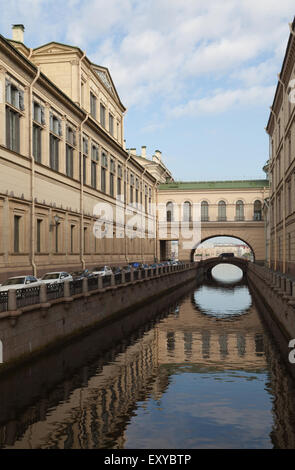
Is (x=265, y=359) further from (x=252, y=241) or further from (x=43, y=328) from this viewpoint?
(x=252, y=241)

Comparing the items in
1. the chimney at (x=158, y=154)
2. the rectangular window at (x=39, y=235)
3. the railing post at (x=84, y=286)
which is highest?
the chimney at (x=158, y=154)

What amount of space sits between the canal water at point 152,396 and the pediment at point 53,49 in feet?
93.9

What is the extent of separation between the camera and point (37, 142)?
1407 inches

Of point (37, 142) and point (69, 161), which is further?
point (69, 161)

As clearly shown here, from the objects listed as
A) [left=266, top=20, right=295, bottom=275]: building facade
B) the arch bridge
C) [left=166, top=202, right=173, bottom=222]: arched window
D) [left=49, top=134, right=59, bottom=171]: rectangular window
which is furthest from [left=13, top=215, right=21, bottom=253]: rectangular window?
the arch bridge

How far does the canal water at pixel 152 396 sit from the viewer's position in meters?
11.7

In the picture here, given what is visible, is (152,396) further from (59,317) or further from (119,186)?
(119,186)

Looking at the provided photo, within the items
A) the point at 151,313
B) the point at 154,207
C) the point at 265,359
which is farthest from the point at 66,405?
the point at 154,207

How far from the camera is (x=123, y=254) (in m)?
61.1

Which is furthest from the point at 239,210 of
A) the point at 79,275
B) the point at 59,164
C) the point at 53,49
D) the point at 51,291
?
the point at 51,291

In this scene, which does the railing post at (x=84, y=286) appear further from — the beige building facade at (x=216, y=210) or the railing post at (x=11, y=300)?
the beige building facade at (x=216, y=210)

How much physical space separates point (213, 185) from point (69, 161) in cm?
4863

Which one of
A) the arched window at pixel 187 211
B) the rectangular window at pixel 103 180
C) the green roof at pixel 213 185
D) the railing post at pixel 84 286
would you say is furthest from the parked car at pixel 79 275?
the green roof at pixel 213 185

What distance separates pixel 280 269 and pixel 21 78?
30.7 meters
